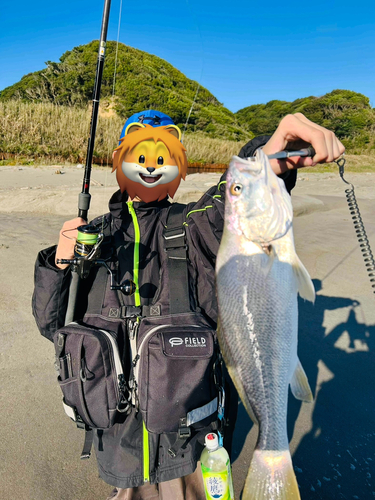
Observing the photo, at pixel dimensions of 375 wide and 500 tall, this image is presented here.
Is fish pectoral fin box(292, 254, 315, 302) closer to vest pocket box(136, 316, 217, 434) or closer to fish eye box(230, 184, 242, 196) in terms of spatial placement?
fish eye box(230, 184, 242, 196)

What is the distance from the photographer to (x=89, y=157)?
2545 mm

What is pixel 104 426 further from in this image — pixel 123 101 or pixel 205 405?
pixel 123 101

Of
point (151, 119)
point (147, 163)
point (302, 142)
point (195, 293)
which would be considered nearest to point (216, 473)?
point (195, 293)

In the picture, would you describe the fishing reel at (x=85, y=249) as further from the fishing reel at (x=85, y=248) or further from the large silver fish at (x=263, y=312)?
the large silver fish at (x=263, y=312)

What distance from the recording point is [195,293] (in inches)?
83.0

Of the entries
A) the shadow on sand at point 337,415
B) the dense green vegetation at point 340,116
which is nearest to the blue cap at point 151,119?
the shadow on sand at point 337,415

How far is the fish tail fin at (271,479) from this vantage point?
125 centimetres

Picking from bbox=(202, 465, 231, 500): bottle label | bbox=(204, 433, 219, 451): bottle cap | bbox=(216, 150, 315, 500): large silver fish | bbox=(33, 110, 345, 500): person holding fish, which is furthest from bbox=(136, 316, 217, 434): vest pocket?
bbox=(216, 150, 315, 500): large silver fish

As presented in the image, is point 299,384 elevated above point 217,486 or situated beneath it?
elevated above

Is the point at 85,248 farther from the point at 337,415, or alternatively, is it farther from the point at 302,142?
the point at 337,415

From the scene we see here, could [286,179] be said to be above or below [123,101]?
below

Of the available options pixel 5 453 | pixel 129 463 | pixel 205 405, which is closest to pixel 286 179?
pixel 205 405

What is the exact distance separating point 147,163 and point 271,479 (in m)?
1.90

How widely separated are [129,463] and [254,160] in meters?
1.64
